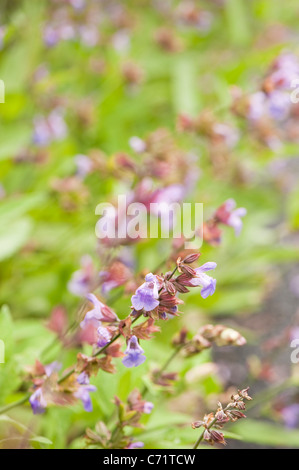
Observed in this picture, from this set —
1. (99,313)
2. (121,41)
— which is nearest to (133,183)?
(99,313)

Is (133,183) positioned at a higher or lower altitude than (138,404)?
higher

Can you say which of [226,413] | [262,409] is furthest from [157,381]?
[262,409]

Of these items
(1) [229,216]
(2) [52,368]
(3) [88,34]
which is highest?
(3) [88,34]

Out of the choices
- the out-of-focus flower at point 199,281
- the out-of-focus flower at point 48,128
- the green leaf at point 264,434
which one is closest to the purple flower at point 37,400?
the out-of-focus flower at point 199,281

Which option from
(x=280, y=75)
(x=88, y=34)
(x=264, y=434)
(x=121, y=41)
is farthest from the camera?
(x=121, y=41)

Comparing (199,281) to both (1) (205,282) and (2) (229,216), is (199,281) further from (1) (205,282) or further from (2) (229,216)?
(2) (229,216)

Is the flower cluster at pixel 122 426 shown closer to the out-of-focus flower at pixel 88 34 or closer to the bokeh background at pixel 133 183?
the bokeh background at pixel 133 183

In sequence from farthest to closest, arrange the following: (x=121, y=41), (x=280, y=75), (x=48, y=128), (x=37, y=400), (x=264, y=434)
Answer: (x=121, y=41), (x=48, y=128), (x=264, y=434), (x=280, y=75), (x=37, y=400)

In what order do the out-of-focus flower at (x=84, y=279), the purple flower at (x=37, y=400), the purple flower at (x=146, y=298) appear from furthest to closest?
the out-of-focus flower at (x=84, y=279), the purple flower at (x=37, y=400), the purple flower at (x=146, y=298)

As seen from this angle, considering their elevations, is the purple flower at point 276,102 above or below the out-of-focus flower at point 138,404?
above
